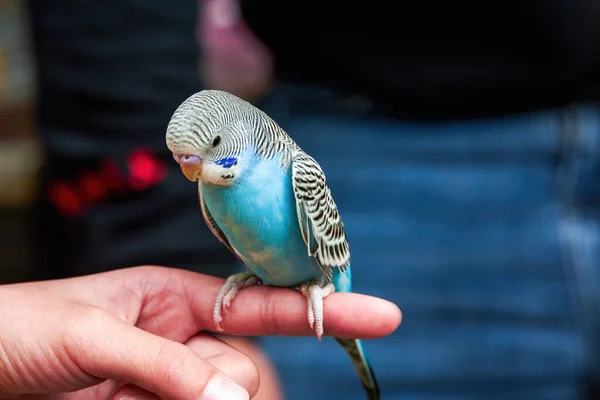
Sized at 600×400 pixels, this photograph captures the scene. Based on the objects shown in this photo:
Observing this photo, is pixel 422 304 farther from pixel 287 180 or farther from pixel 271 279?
pixel 287 180

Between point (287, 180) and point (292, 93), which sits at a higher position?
point (292, 93)

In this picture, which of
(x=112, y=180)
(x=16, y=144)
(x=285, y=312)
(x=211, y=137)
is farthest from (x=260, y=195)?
(x=16, y=144)

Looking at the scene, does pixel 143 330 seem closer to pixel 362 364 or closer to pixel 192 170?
pixel 192 170

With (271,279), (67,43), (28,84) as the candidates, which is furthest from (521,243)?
(28,84)

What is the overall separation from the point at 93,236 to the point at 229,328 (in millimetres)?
905

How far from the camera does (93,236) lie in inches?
75.5

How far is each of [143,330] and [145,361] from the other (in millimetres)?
115

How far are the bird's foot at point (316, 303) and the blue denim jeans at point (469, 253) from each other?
0.62 metres

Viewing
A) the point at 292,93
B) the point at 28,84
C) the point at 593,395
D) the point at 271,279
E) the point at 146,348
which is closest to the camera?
the point at 146,348

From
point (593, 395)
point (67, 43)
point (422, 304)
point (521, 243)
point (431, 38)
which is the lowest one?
point (593, 395)

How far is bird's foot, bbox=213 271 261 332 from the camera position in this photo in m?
1.15

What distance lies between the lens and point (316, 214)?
1022 mm

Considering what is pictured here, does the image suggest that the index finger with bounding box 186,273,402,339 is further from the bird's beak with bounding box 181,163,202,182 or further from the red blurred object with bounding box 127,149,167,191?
the red blurred object with bounding box 127,149,167,191

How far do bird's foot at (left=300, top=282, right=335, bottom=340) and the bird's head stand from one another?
0.26 meters
